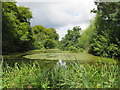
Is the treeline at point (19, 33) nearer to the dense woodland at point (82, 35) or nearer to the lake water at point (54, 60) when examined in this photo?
the dense woodland at point (82, 35)

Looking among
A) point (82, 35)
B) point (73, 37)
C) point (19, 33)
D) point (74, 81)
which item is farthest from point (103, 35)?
point (19, 33)

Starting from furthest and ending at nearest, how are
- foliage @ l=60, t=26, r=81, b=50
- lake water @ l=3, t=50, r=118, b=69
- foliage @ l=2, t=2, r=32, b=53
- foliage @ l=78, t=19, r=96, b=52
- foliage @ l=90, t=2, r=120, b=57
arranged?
foliage @ l=2, t=2, r=32, b=53
foliage @ l=60, t=26, r=81, b=50
foliage @ l=78, t=19, r=96, b=52
foliage @ l=90, t=2, r=120, b=57
lake water @ l=3, t=50, r=118, b=69

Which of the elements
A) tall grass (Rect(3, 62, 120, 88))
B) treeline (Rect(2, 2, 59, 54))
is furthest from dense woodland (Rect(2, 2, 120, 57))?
tall grass (Rect(3, 62, 120, 88))

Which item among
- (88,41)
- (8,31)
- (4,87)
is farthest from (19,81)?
(8,31)

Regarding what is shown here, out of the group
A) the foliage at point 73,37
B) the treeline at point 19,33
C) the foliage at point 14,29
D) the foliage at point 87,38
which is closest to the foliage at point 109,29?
the foliage at point 87,38

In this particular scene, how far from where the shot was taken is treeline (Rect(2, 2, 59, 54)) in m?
11.0

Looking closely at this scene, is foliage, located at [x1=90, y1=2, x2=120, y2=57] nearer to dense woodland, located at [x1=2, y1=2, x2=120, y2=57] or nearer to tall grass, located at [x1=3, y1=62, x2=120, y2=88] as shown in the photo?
dense woodland, located at [x1=2, y1=2, x2=120, y2=57]

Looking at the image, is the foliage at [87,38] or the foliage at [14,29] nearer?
the foliage at [87,38]

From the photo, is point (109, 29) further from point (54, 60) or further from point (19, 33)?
point (19, 33)

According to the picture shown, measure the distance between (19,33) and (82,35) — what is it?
26.8 ft

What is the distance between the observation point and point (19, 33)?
1534 centimetres

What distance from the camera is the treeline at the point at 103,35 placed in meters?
7.91

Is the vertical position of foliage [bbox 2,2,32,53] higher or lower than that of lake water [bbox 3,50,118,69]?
higher

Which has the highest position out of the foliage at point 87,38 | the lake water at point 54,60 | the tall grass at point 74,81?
the foliage at point 87,38
